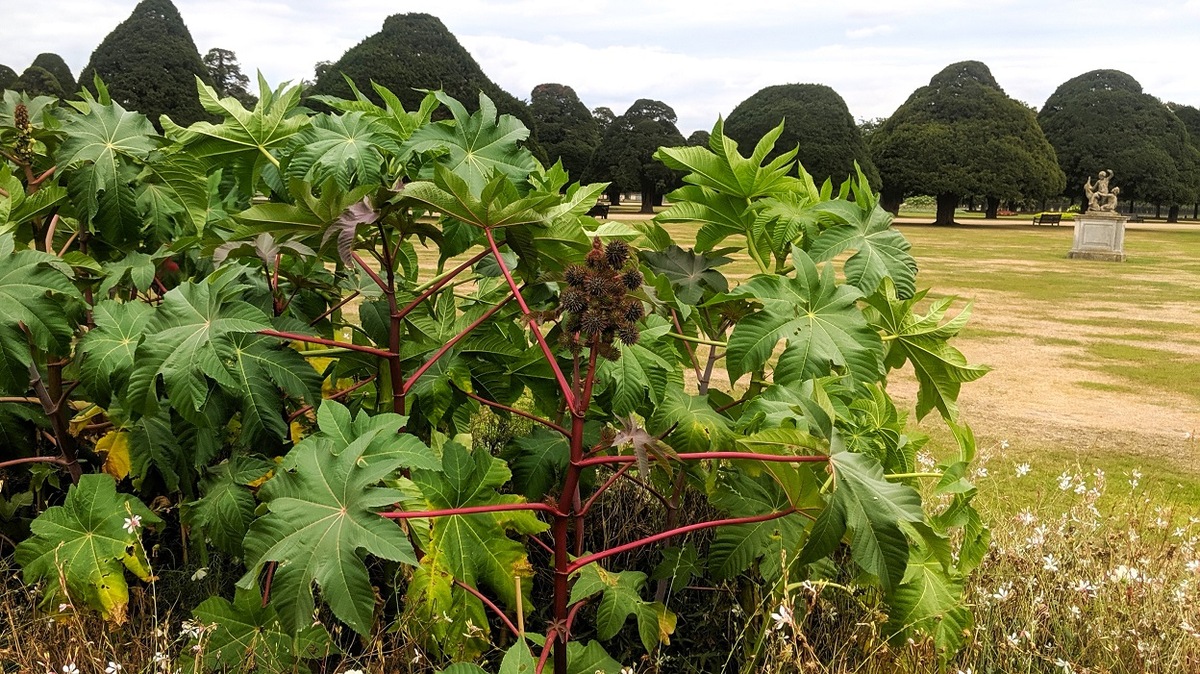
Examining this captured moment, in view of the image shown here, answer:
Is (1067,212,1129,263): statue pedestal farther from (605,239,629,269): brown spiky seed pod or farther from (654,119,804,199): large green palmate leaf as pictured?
(605,239,629,269): brown spiky seed pod

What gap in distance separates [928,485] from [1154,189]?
4597cm

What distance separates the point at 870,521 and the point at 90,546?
5.31 ft

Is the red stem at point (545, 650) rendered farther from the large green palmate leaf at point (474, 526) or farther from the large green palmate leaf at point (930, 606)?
the large green palmate leaf at point (930, 606)

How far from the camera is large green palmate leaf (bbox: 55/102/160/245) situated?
6.61ft

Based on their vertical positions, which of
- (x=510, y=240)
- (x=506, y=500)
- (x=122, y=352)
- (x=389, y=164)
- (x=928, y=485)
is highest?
(x=389, y=164)

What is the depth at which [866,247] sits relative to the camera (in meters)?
2.09

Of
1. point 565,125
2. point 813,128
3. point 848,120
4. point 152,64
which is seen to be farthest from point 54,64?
point 848,120

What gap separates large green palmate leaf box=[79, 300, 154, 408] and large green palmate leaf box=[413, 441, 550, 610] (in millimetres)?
679

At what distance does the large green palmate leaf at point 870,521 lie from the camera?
53.3 inches

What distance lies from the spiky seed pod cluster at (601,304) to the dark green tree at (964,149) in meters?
40.0

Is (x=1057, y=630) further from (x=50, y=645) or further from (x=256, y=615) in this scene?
(x=50, y=645)

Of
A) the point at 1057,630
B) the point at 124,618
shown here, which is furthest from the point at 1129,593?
the point at 124,618

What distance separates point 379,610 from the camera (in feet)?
→ 6.13

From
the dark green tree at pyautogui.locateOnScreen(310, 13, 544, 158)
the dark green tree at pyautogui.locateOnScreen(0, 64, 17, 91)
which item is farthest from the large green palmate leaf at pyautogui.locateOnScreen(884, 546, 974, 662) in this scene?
the dark green tree at pyautogui.locateOnScreen(0, 64, 17, 91)
